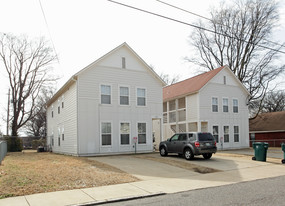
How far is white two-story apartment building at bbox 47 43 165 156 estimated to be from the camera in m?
19.2

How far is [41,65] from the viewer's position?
1377 inches

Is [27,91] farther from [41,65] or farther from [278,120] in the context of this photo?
[278,120]

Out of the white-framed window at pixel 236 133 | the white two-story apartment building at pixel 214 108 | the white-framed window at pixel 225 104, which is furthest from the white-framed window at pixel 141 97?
the white-framed window at pixel 236 133

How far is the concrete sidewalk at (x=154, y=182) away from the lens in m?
7.90

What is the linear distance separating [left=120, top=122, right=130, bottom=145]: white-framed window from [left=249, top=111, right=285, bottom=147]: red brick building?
21344mm

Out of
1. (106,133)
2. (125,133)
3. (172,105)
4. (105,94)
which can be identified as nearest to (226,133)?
(172,105)

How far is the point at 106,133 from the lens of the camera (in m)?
19.8

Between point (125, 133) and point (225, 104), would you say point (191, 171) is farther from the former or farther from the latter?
point (225, 104)

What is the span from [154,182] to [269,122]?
1170 inches

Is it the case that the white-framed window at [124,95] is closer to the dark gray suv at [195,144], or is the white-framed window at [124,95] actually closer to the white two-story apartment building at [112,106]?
the white two-story apartment building at [112,106]

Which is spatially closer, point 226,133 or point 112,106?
point 112,106

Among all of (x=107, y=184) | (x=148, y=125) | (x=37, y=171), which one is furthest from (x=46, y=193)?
(x=148, y=125)


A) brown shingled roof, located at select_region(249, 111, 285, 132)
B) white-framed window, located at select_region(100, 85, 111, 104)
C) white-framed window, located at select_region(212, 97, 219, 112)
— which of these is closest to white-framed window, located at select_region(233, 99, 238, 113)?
white-framed window, located at select_region(212, 97, 219, 112)

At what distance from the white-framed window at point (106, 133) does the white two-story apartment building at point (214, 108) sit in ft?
29.6
